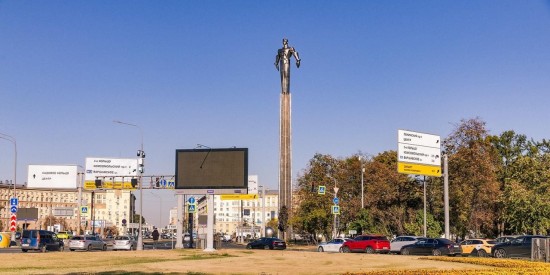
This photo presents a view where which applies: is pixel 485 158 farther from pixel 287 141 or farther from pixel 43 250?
pixel 43 250

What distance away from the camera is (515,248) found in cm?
4000

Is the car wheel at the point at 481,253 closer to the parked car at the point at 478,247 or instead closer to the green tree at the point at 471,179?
the parked car at the point at 478,247

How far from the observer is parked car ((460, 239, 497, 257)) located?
46.3m

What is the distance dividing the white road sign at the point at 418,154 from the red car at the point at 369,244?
325 inches

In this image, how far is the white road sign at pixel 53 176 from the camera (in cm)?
9069

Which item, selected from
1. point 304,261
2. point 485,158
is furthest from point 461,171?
point 304,261

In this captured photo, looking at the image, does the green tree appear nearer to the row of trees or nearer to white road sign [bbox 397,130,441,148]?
the row of trees

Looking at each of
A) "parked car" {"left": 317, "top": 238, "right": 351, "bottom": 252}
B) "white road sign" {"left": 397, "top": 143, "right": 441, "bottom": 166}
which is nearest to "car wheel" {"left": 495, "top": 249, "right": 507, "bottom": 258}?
"white road sign" {"left": 397, "top": 143, "right": 441, "bottom": 166}

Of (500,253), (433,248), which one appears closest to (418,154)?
(433,248)

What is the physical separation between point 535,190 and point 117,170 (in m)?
56.1

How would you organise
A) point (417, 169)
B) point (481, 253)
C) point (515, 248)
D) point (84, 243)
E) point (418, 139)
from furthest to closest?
point (84, 243) < point (418, 139) < point (417, 169) < point (481, 253) < point (515, 248)

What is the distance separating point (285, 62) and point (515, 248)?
63.9 metres

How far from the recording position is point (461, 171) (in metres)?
67.8

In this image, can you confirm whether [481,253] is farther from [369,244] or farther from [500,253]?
[369,244]
